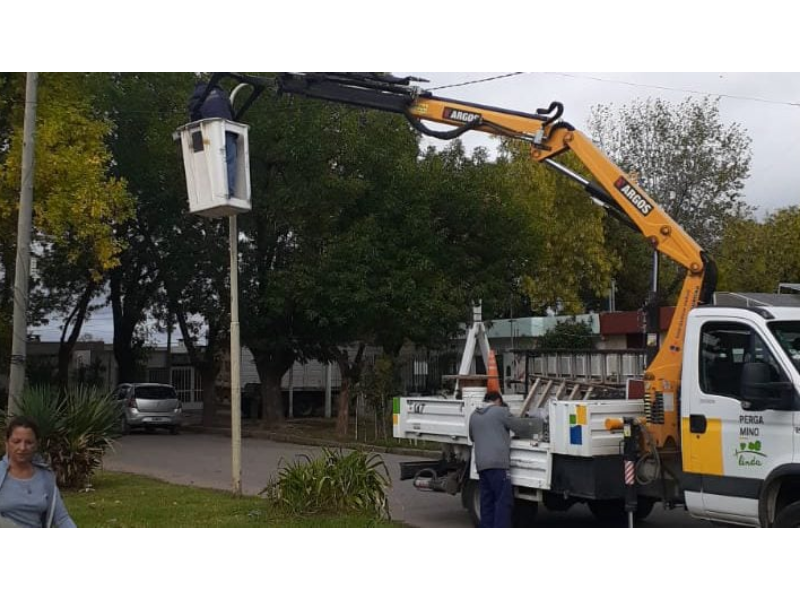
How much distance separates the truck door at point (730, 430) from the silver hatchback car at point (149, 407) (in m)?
21.5

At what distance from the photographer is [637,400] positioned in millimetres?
9062

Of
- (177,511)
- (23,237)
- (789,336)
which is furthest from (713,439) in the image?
(23,237)

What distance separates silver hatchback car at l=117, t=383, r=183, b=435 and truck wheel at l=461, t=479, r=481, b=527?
59.3 ft

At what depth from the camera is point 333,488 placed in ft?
32.8

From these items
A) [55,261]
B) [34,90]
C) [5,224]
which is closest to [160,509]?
[34,90]

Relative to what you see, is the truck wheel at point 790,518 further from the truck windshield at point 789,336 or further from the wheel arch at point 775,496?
the truck windshield at point 789,336

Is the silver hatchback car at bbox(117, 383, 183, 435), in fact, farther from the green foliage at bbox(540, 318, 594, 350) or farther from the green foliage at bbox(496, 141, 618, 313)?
the green foliage at bbox(496, 141, 618, 313)

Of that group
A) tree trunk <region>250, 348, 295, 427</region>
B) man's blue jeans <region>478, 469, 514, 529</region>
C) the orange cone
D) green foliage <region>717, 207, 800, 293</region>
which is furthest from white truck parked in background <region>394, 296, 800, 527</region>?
green foliage <region>717, 207, 800, 293</region>

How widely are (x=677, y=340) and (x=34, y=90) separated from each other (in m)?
10.6

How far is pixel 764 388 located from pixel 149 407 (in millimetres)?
22474

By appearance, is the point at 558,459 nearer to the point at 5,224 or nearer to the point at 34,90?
the point at 34,90

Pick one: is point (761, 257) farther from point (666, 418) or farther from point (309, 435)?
point (666, 418)

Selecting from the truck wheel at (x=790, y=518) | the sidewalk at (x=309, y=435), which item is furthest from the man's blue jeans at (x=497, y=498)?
the sidewalk at (x=309, y=435)

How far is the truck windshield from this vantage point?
7653 millimetres
